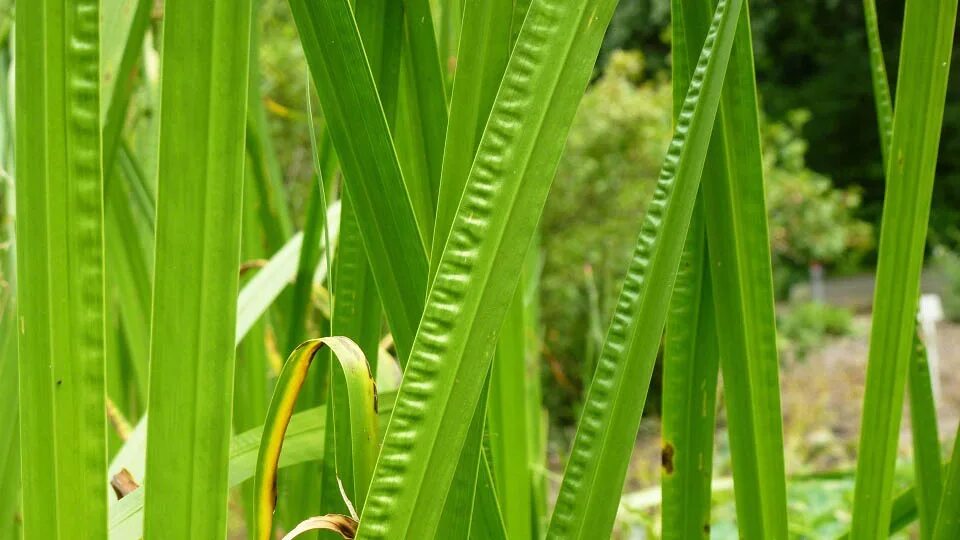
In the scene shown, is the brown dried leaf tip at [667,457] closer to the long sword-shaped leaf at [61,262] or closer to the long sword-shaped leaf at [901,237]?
the long sword-shaped leaf at [901,237]

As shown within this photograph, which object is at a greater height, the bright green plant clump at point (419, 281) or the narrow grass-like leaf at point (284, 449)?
the bright green plant clump at point (419, 281)

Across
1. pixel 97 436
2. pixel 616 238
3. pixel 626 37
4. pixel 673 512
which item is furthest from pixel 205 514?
pixel 626 37

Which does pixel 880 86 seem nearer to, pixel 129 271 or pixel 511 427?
pixel 511 427

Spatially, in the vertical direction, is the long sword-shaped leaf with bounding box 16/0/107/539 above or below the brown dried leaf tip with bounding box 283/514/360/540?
above

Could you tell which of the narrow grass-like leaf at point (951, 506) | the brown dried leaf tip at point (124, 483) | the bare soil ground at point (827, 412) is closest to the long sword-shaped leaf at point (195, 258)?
the brown dried leaf tip at point (124, 483)

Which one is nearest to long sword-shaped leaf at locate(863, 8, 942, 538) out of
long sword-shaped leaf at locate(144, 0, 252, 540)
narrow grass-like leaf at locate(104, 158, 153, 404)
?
long sword-shaped leaf at locate(144, 0, 252, 540)

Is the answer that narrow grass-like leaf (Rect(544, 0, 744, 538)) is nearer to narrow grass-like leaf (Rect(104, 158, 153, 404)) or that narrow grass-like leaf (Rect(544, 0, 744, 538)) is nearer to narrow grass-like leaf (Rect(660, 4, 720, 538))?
narrow grass-like leaf (Rect(660, 4, 720, 538))
